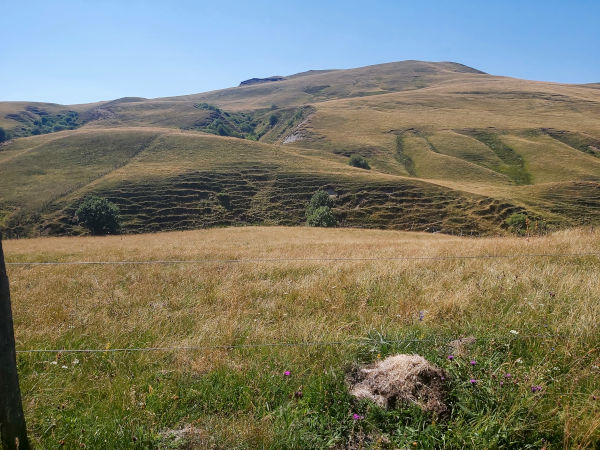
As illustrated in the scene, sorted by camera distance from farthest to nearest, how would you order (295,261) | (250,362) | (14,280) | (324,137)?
(324,137) → (295,261) → (14,280) → (250,362)

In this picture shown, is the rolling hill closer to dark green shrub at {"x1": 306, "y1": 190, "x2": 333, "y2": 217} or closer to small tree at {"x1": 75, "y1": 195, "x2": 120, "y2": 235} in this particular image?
dark green shrub at {"x1": 306, "y1": 190, "x2": 333, "y2": 217}

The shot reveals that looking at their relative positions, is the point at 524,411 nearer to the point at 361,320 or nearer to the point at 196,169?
the point at 361,320

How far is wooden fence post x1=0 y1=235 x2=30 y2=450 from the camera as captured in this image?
2.71 metres

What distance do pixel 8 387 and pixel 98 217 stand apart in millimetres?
78286

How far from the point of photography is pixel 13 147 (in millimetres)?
118312

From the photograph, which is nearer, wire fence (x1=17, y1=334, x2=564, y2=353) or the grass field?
the grass field

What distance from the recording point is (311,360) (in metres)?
4.14

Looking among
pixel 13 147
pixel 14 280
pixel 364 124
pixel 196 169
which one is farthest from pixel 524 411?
pixel 364 124

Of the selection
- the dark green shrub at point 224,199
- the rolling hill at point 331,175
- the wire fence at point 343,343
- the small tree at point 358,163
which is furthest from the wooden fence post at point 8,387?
the small tree at point 358,163

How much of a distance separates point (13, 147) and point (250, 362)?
496 feet

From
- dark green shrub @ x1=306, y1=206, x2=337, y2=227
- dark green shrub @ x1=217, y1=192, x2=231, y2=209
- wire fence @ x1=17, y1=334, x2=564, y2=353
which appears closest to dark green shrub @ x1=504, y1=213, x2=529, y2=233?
dark green shrub @ x1=306, y1=206, x2=337, y2=227

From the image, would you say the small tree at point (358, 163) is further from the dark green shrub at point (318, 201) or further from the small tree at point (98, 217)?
the small tree at point (98, 217)

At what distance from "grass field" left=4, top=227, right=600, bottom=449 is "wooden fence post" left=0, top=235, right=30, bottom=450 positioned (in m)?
0.31

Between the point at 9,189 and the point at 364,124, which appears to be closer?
the point at 9,189
